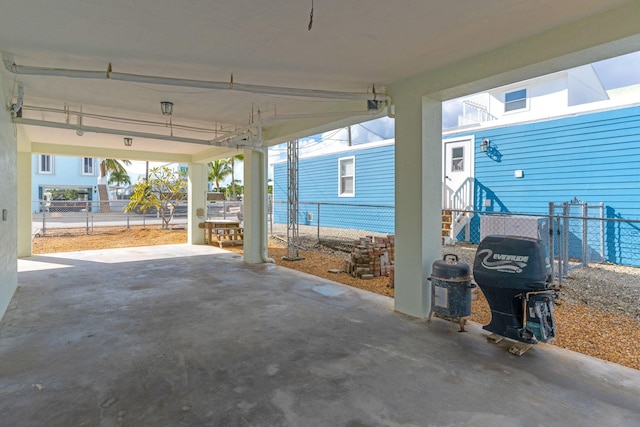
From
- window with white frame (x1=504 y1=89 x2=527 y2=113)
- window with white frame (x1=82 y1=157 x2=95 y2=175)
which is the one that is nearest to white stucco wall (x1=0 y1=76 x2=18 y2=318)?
window with white frame (x1=504 y1=89 x2=527 y2=113)

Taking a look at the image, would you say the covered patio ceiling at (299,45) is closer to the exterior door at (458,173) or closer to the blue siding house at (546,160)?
the blue siding house at (546,160)

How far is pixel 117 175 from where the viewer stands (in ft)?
94.3

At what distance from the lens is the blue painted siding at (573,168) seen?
261 inches

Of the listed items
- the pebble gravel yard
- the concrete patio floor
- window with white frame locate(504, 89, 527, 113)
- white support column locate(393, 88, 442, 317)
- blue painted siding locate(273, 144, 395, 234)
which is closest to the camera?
the concrete patio floor

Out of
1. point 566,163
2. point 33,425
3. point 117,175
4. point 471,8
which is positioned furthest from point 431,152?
point 117,175

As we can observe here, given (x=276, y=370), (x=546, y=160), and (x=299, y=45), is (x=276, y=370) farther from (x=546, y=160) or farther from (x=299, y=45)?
(x=546, y=160)

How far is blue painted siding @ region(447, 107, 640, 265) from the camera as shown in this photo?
6.63 meters

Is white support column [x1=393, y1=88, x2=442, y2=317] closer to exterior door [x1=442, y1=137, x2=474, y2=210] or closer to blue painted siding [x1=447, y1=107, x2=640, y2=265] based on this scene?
blue painted siding [x1=447, y1=107, x2=640, y2=265]

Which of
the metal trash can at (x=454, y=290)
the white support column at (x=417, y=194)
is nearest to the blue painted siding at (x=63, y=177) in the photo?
the white support column at (x=417, y=194)

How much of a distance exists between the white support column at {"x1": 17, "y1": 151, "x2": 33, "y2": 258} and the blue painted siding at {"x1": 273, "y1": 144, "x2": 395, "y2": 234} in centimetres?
656

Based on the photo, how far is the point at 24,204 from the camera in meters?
8.23

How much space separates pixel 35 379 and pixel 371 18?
12.4 feet

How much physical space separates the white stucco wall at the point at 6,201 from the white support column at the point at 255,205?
150 inches

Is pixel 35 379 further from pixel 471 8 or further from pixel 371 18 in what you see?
pixel 471 8
